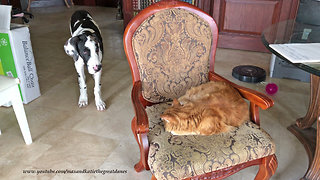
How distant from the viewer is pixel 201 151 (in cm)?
119

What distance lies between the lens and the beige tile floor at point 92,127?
1.75 metres

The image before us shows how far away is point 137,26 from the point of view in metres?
1.46

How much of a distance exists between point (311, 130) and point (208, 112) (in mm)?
1201

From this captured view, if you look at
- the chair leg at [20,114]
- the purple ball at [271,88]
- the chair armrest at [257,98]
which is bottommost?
the purple ball at [271,88]

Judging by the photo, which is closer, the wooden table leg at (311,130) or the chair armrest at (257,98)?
the chair armrest at (257,98)

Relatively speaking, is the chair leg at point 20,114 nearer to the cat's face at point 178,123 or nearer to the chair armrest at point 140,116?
the chair armrest at point 140,116

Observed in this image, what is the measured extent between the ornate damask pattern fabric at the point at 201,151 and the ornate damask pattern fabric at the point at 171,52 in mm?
329

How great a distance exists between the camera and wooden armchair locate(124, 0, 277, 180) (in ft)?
3.88

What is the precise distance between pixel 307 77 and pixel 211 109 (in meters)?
1.99

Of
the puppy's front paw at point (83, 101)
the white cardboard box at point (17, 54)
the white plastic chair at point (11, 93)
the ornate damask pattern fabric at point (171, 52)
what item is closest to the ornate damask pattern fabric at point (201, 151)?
the ornate damask pattern fabric at point (171, 52)

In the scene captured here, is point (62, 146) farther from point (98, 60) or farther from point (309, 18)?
point (309, 18)

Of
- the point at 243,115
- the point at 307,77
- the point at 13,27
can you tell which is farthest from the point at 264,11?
the point at 13,27

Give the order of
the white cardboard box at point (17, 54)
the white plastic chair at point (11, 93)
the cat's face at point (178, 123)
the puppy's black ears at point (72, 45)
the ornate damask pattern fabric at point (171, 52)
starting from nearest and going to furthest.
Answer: the cat's face at point (178, 123) < the ornate damask pattern fabric at point (171, 52) < the white plastic chair at point (11, 93) < the puppy's black ears at point (72, 45) < the white cardboard box at point (17, 54)

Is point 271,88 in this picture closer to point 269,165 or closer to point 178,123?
point 269,165
